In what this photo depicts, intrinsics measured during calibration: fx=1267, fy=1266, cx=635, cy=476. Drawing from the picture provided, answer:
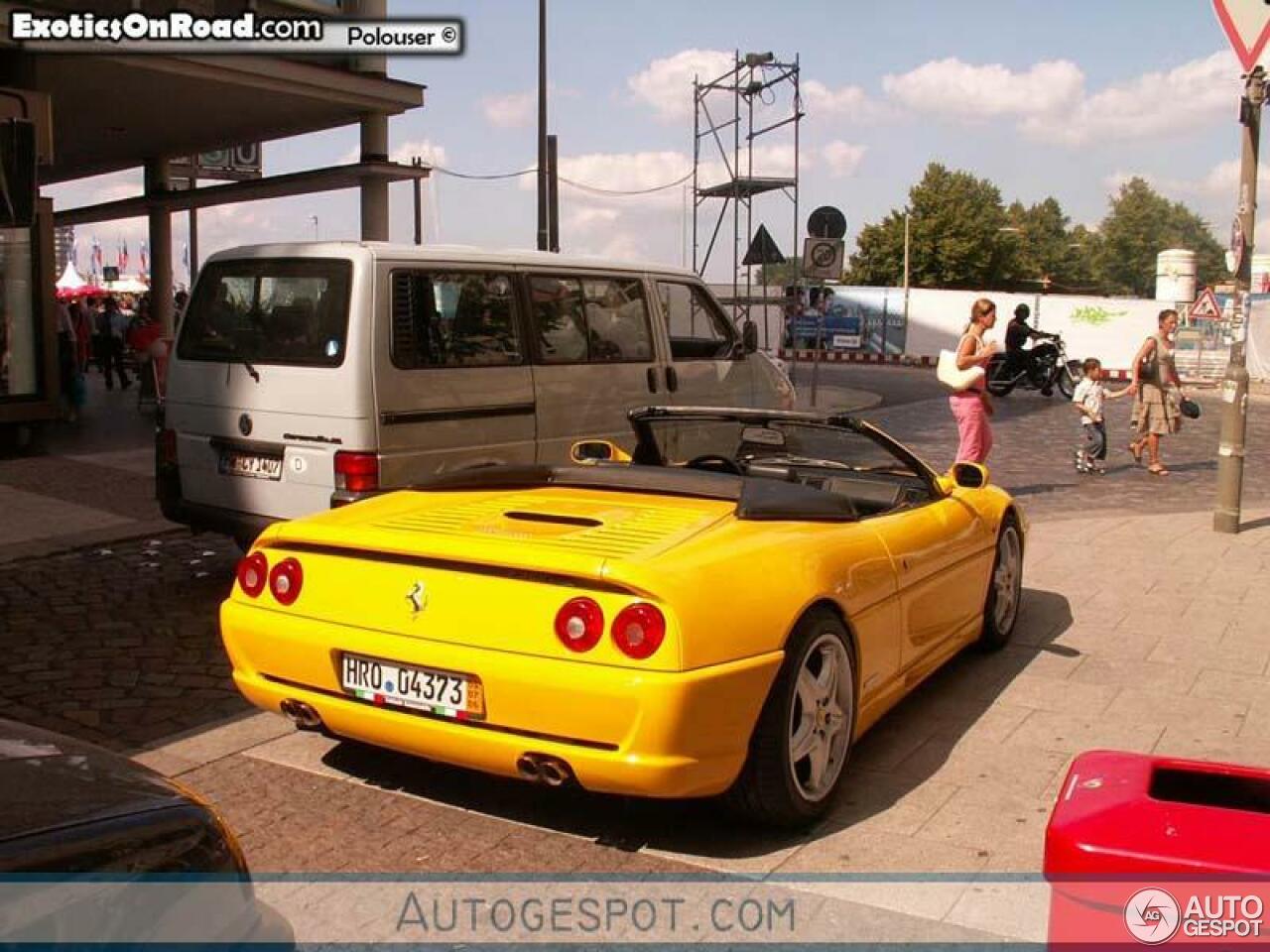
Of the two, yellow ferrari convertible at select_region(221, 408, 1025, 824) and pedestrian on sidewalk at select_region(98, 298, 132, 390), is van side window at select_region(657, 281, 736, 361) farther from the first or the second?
pedestrian on sidewalk at select_region(98, 298, 132, 390)

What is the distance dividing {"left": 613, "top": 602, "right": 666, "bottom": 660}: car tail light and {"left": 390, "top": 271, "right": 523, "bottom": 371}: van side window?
11.5 feet

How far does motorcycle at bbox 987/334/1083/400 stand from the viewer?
2555cm

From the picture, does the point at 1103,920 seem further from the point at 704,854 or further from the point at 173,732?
the point at 173,732

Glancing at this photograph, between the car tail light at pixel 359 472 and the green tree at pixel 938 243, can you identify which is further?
the green tree at pixel 938 243

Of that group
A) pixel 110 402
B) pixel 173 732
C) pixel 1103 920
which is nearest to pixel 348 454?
pixel 173 732

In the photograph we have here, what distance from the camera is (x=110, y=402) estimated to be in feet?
64.0

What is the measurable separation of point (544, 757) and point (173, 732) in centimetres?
198

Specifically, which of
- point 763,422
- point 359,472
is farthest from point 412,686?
point 359,472

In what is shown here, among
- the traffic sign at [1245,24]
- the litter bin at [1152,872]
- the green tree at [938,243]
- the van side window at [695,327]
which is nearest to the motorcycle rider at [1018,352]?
the traffic sign at [1245,24]

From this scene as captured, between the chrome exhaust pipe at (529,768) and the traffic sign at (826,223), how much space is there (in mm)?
12144

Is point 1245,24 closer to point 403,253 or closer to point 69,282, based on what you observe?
point 403,253

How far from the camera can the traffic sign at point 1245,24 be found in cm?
867

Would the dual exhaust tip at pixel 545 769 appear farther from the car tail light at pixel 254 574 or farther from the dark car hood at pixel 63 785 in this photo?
the dark car hood at pixel 63 785

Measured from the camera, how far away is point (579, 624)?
3.55 meters
